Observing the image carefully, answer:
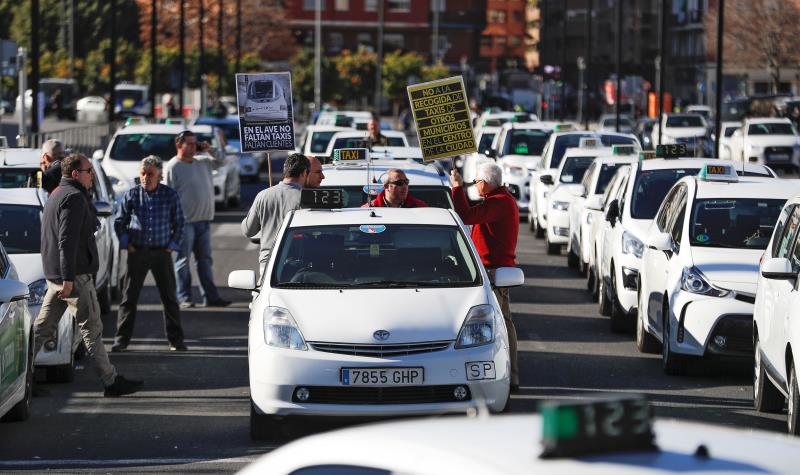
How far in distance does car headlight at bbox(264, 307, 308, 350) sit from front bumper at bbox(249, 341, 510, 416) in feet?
0.27

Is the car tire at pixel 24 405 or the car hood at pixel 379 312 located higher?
the car hood at pixel 379 312

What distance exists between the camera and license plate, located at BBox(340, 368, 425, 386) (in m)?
9.82

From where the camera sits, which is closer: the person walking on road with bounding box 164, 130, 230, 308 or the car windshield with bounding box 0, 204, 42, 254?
the car windshield with bounding box 0, 204, 42, 254

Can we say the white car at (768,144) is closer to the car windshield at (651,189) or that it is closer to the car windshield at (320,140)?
the car windshield at (320,140)

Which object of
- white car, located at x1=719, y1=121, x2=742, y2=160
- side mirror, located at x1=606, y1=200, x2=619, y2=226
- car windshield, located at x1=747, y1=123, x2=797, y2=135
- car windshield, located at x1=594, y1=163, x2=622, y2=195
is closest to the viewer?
side mirror, located at x1=606, y1=200, x2=619, y2=226

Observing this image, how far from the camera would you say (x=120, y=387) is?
1220cm

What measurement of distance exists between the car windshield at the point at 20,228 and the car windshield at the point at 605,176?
29.2ft

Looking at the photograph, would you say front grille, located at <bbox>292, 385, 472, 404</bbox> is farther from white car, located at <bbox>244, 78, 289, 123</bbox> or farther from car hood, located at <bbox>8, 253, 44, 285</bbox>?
white car, located at <bbox>244, 78, 289, 123</bbox>

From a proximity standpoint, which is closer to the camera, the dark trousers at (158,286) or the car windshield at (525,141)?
the dark trousers at (158,286)

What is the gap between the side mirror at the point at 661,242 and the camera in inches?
521

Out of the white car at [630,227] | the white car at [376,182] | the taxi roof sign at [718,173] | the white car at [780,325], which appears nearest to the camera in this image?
the white car at [780,325]

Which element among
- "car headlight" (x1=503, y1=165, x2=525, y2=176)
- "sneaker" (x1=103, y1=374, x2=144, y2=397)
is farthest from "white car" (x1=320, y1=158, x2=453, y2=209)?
"car headlight" (x1=503, y1=165, x2=525, y2=176)

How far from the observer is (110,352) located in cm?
1462

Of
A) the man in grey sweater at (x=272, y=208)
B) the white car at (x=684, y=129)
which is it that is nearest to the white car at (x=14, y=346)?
the man in grey sweater at (x=272, y=208)
